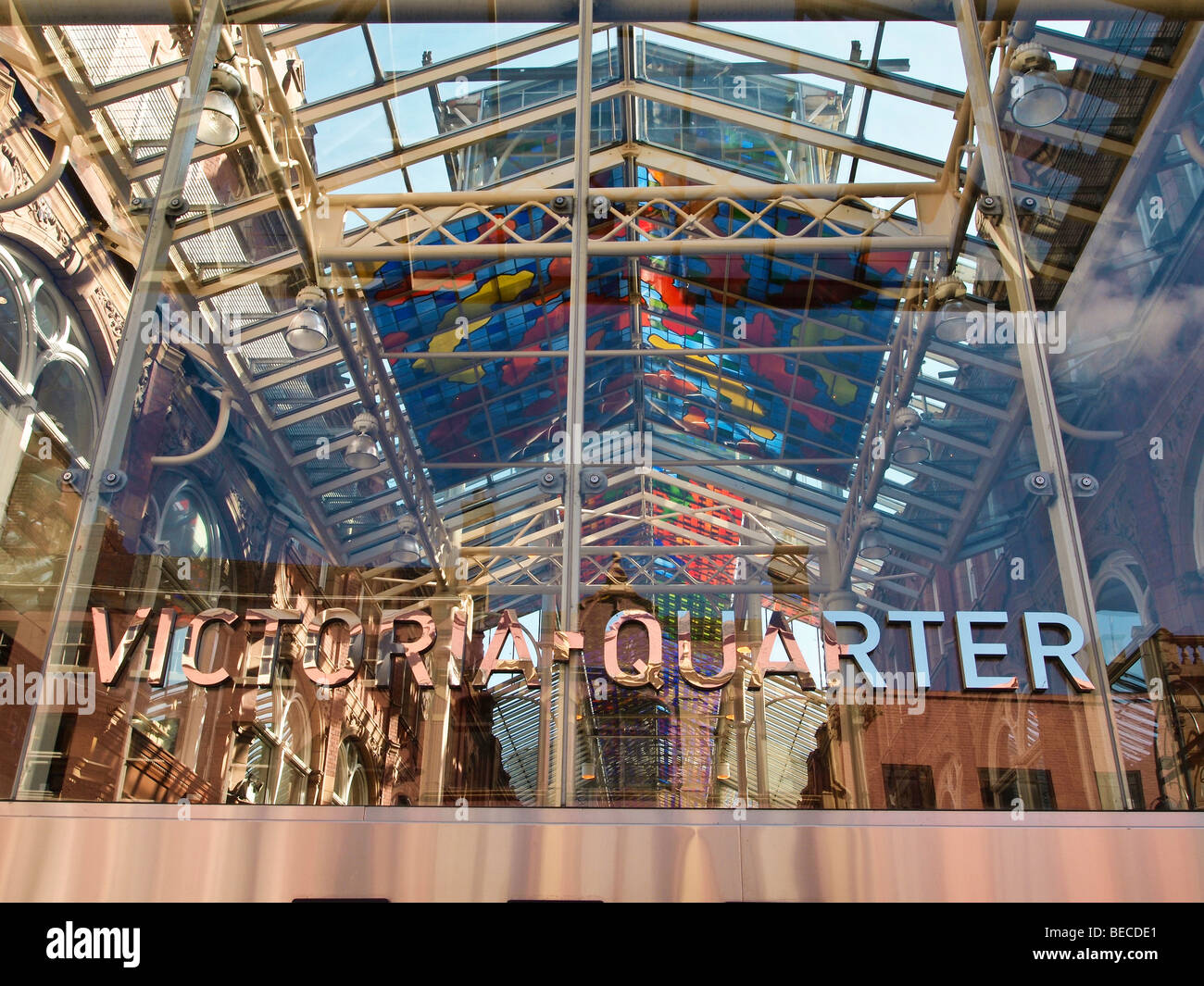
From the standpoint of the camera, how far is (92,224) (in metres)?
8.77

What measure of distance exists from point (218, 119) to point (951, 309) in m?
4.78

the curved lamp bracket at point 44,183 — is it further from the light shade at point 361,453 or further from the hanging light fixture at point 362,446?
the light shade at point 361,453

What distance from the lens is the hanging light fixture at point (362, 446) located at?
619cm

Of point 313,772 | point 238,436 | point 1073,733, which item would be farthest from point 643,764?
point 238,436

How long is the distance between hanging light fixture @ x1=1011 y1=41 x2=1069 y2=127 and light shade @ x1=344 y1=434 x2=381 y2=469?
4.56 metres

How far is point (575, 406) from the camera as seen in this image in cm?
534

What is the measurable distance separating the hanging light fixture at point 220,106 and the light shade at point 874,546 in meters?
4.69

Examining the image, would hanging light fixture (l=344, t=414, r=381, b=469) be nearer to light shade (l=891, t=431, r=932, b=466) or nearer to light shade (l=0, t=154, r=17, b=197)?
light shade (l=891, t=431, r=932, b=466)

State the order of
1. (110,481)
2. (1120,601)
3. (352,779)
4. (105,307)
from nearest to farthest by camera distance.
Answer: (352,779) < (110,481) < (1120,601) < (105,307)

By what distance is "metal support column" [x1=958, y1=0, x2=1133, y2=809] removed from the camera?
14.1 feet

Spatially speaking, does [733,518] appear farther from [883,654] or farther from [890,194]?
[890,194]

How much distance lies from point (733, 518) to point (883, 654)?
1306 mm

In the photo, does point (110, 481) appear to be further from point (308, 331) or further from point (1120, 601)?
point (1120, 601)

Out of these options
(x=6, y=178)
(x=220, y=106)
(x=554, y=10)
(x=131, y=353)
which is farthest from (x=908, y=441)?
(x=6, y=178)
